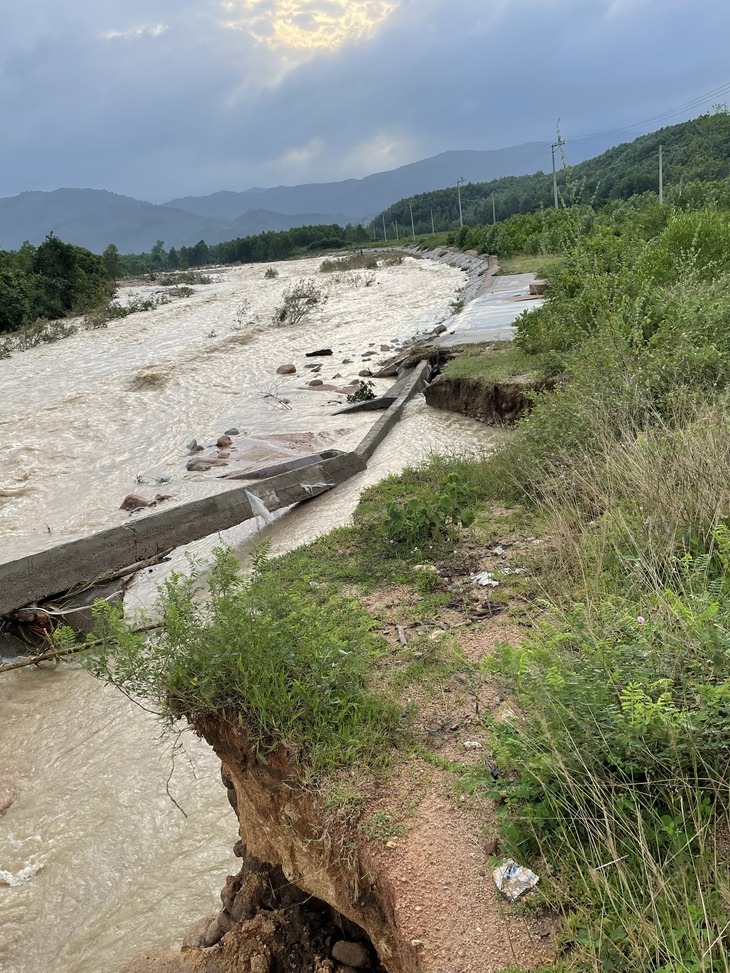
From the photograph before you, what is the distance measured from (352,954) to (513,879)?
0.99 meters

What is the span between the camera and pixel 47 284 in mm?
35750

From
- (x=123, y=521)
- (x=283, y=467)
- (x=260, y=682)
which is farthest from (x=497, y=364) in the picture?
(x=260, y=682)

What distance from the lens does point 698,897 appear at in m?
2.02

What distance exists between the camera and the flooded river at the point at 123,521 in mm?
3922

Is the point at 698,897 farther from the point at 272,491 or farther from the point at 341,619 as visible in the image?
the point at 272,491

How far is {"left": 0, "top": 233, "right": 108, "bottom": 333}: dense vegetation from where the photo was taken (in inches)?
1287

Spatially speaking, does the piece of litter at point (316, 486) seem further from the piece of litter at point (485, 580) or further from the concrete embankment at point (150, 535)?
the piece of litter at point (485, 580)

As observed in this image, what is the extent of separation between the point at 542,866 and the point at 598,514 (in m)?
3.09

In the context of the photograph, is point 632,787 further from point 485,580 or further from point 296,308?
point 296,308

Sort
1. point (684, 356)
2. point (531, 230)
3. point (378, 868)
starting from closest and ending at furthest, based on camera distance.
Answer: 1. point (378, 868)
2. point (684, 356)
3. point (531, 230)

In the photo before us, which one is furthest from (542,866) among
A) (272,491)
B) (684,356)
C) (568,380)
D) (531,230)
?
(531,230)

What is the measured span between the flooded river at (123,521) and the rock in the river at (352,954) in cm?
107

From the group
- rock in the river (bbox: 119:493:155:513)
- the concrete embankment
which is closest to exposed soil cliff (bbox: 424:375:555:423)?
the concrete embankment

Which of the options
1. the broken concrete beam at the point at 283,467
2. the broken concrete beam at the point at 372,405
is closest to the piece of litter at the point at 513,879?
the broken concrete beam at the point at 283,467
